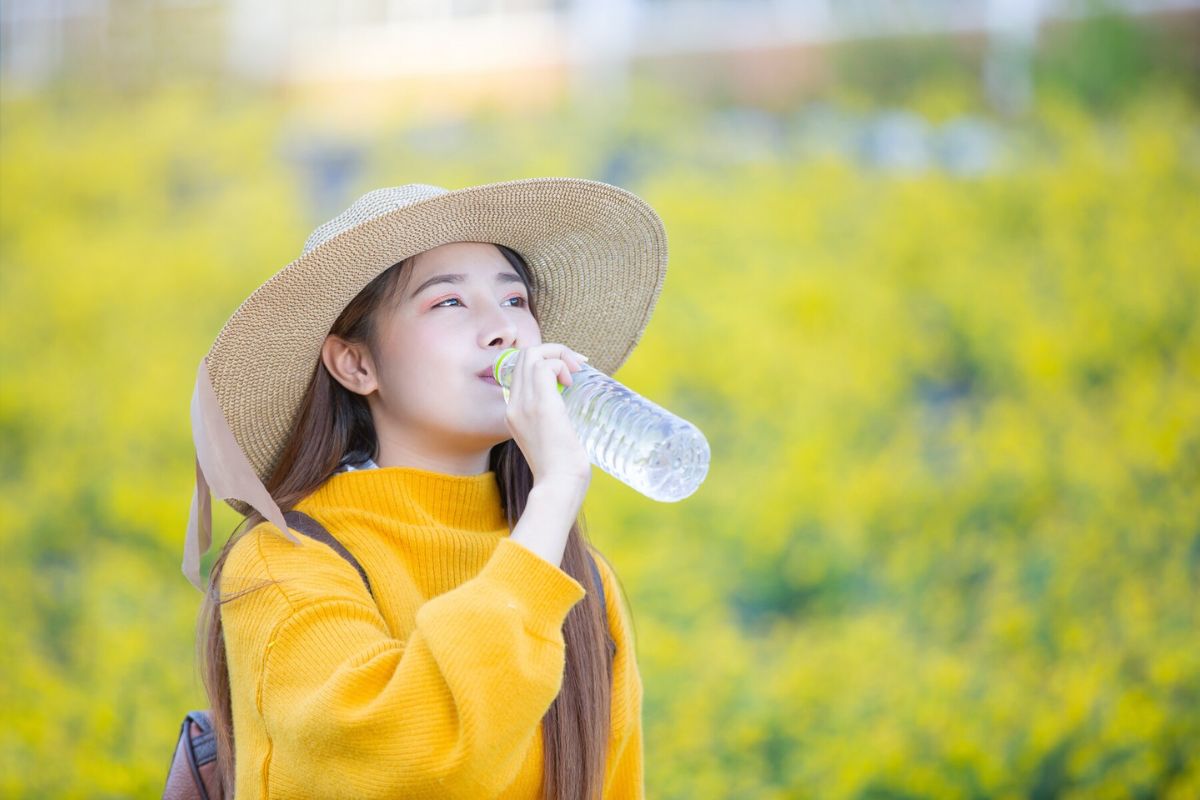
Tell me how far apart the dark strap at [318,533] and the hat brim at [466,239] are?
176 millimetres

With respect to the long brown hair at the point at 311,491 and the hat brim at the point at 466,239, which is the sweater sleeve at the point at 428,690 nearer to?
the long brown hair at the point at 311,491

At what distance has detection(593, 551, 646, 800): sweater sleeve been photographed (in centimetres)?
153

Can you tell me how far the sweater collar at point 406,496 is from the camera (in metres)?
1.43

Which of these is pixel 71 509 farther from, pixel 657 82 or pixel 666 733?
pixel 657 82

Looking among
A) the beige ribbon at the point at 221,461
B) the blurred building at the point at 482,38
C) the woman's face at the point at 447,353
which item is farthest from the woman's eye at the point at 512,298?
the blurred building at the point at 482,38

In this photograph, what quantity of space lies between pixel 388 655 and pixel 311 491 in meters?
0.34

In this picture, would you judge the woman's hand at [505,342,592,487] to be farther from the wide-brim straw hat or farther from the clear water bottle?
the wide-brim straw hat

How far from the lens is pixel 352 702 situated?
1.14 meters

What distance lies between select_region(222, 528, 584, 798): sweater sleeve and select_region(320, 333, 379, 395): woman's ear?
368 mm

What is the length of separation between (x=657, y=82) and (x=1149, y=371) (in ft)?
→ 6.95

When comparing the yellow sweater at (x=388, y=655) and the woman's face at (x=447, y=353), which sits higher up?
the woman's face at (x=447, y=353)

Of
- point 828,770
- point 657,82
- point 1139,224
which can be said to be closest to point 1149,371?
point 1139,224

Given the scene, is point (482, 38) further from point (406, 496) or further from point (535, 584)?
point (535, 584)

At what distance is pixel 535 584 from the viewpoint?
46.2 inches
